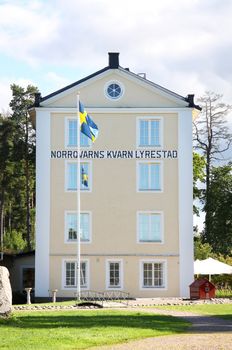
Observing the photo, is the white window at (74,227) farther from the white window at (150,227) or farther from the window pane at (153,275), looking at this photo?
the window pane at (153,275)

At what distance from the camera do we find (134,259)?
38688 mm

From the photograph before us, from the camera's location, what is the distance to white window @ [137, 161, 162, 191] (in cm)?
3922

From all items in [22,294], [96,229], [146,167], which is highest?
[146,167]

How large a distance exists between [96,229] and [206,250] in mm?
11148

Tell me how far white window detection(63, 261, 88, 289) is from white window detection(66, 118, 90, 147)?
653 cm

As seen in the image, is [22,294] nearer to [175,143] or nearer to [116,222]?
[116,222]

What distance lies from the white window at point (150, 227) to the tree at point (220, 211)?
16599 mm

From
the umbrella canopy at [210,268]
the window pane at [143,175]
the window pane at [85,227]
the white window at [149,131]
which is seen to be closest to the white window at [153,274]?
the umbrella canopy at [210,268]

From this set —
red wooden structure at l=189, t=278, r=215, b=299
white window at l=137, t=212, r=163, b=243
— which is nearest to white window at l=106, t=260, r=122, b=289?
white window at l=137, t=212, r=163, b=243

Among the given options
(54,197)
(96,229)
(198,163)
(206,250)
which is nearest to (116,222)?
(96,229)

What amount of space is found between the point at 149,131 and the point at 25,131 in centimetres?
2163

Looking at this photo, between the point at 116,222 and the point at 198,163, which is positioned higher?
the point at 198,163

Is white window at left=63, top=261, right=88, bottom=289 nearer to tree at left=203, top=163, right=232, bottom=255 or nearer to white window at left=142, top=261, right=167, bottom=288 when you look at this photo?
white window at left=142, top=261, right=167, bottom=288

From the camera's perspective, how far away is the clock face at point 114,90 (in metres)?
39.8
